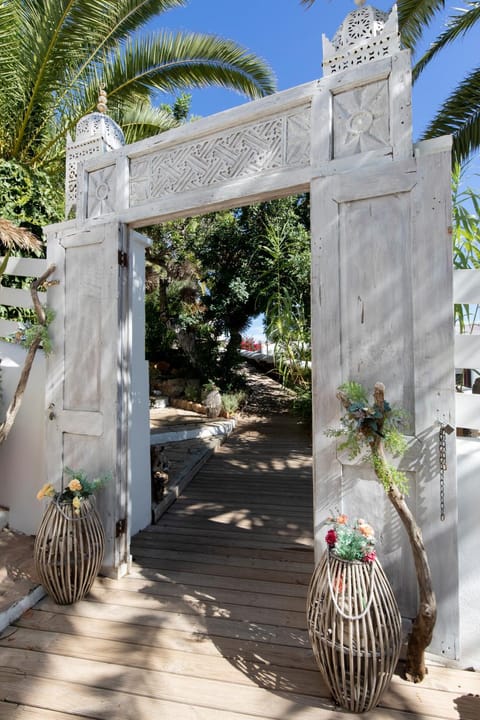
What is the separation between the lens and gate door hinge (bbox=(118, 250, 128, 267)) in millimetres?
2548

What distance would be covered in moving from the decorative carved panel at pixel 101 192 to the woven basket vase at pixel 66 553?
1.94m

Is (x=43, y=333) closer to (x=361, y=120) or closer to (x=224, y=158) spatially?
(x=224, y=158)

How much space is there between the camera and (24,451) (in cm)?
300

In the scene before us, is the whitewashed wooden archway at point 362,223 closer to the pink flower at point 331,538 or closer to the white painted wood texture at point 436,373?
the white painted wood texture at point 436,373

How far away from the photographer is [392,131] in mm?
1783

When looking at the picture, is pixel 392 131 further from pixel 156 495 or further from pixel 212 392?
pixel 212 392

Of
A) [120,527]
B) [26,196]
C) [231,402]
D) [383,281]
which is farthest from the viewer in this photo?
[231,402]

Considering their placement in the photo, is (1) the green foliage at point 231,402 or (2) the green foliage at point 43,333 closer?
(2) the green foliage at point 43,333

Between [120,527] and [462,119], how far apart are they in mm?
4934

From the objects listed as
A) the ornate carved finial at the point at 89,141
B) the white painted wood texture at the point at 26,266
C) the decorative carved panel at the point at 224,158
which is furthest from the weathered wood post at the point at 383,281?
the white painted wood texture at the point at 26,266

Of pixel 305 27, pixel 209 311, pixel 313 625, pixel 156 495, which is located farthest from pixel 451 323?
pixel 209 311

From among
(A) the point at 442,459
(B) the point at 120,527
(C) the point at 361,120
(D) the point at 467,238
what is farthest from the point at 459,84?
Answer: (B) the point at 120,527

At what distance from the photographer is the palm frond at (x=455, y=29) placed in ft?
11.6

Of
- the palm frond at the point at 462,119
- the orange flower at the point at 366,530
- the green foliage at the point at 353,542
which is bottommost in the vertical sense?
the green foliage at the point at 353,542
